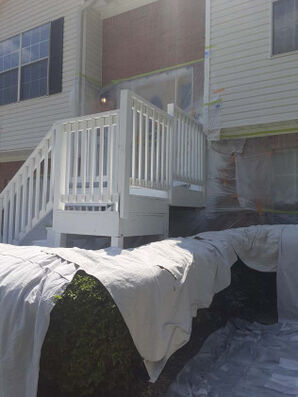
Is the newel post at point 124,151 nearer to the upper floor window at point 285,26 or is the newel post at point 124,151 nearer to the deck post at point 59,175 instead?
the deck post at point 59,175

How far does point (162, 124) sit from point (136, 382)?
10.4 feet

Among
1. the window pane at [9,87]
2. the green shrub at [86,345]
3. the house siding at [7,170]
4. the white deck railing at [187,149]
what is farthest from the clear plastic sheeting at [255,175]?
the house siding at [7,170]

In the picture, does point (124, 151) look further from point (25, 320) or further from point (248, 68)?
point (248, 68)

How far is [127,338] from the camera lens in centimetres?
199

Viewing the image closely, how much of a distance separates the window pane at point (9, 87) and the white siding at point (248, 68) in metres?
4.93

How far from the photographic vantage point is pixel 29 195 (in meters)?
4.70

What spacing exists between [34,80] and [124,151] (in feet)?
17.7

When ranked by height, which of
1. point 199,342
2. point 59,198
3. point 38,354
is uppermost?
point 59,198

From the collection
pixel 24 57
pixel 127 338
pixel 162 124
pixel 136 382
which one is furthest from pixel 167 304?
pixel 24 57

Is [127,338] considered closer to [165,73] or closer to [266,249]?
[266,249]

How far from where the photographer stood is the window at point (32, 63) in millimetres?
7715

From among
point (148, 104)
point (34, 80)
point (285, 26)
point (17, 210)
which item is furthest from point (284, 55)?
point (34, 80)

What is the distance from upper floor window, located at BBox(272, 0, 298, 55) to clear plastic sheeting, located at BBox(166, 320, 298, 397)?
4.01 meters

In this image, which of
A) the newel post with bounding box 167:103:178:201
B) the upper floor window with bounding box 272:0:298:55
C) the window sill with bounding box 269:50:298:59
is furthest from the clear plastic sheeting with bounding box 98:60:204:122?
the newel post with bounding box 167:103:178:201
